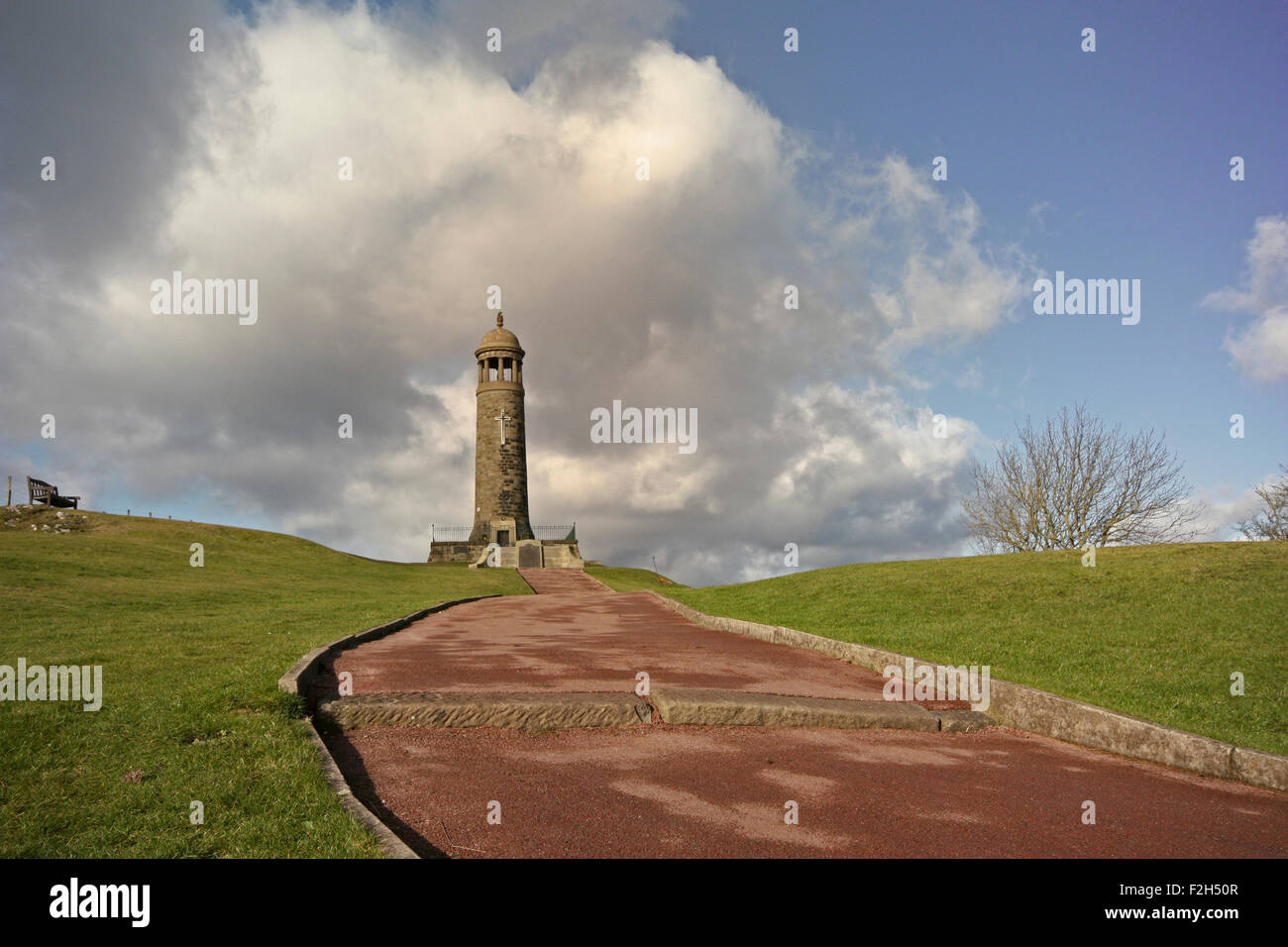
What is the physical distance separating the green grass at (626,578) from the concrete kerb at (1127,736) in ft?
94.0

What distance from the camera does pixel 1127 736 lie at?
755 centimetres

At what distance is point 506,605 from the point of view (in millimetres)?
24547

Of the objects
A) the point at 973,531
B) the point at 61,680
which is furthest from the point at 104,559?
the point at 973,531

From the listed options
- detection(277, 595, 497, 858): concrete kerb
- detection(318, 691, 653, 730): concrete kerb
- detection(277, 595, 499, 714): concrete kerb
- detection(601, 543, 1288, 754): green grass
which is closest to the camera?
detection(277, 595, 497, 858): concrete kerb

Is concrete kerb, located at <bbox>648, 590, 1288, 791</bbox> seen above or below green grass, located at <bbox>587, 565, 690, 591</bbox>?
above

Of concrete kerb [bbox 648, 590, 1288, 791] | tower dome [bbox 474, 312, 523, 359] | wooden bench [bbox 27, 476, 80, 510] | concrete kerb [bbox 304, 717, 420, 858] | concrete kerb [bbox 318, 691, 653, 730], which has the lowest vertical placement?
concrete kerb [bbox 648, 590, 1288, 791]

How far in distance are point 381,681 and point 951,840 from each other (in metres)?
7.08

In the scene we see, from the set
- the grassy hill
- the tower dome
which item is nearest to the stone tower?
the tower dome

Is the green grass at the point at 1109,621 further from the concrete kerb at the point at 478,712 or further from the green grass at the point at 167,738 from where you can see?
the green grass at the point at 167,738

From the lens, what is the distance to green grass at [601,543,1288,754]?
9156mm

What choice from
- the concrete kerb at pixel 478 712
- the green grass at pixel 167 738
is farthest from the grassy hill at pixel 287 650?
the concrete kerb at pixel 478 712

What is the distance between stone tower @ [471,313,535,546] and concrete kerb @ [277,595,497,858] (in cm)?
3718

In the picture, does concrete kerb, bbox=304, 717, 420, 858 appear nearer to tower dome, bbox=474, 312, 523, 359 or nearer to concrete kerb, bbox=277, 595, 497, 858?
concrete kerb, bbox=277, 595, 497, 858
